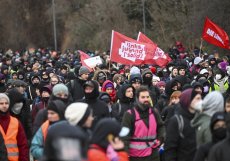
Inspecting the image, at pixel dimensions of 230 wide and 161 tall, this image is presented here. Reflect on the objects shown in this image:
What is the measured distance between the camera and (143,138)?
8.65m

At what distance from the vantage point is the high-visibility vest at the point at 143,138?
859 cm

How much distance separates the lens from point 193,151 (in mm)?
7785

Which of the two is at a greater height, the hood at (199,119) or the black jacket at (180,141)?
the hood at (199,119)

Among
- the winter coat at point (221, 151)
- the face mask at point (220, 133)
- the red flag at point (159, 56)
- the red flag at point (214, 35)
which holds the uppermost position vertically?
the red flag at point (214, 35)

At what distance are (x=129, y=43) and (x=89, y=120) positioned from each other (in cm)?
1145

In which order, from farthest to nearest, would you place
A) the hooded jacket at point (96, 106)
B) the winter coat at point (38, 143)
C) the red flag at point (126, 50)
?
the red flag at point (126, 50) < the hooded jacket at point (96, 106) < the winter coat at point (38, 143)

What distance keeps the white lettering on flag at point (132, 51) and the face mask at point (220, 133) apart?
11.1 m

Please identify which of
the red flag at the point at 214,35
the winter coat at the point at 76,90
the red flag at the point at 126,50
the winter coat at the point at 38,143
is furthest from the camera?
the red flag at the point at 214,35

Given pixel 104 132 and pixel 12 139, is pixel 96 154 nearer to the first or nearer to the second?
pixel 104 132

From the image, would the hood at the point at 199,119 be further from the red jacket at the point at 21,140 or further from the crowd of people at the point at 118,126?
the red jacket at the point at 21,140

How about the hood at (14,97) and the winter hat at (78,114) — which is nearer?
the winter hat at (78,114)

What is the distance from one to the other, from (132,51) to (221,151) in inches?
463

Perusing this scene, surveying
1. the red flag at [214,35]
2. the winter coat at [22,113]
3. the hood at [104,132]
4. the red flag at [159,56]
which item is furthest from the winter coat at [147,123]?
the red flag at [214,35]

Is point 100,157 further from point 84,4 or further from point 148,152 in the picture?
point 84,4
